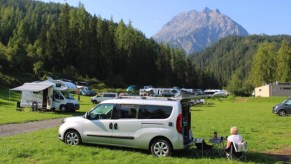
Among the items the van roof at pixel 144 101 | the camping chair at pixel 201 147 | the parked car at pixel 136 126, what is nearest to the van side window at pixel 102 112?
the parked car at pixel 136 126

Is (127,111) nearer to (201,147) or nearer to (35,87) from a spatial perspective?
(201,147)

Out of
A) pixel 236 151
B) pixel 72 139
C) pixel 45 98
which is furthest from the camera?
pixel 45 98

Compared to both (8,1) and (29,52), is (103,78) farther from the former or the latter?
(8,1)

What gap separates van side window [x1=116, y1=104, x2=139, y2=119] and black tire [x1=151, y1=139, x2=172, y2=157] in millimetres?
1226

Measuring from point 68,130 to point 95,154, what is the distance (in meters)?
2.00

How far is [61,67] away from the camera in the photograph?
95125mm

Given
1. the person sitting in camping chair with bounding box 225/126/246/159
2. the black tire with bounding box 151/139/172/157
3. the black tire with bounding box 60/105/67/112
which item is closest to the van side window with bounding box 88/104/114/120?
the black tire with bounding box 151/139/172/157

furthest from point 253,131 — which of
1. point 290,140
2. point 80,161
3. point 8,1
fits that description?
point 8,1

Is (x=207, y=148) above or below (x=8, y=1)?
below

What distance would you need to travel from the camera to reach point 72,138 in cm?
1303

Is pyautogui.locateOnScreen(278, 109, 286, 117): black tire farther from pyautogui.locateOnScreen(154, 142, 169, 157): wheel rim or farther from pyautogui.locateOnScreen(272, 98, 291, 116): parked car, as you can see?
pyautogui.locateOnScreen(154, 142, 169, 157): wheel rim

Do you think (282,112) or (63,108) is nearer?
(282,112)

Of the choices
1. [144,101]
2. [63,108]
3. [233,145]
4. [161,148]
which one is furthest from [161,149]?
[63,108]

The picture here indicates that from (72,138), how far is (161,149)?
3504 millimetres
